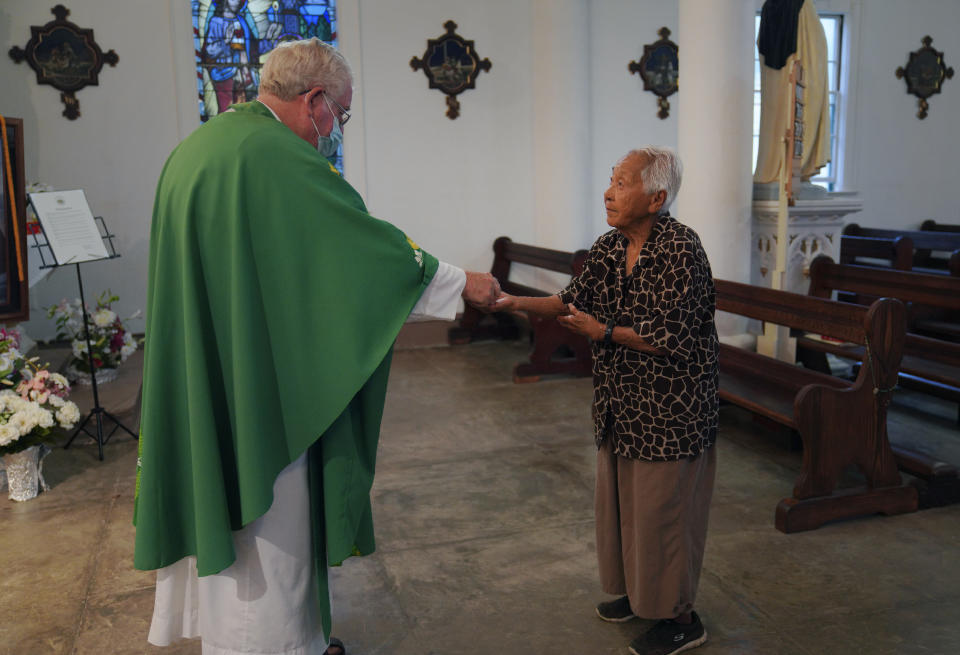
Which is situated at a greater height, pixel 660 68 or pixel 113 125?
pixel 660 68

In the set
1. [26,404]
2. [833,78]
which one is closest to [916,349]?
[26,404]

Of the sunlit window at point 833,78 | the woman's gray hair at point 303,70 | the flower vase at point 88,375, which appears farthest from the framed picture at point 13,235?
the sunlit window at point 833,78

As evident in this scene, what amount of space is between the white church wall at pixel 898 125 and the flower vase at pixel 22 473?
28.7 ft

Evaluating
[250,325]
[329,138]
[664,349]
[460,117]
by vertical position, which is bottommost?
[664,349]

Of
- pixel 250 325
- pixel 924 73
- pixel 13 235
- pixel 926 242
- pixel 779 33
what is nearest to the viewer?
pixel 250 325

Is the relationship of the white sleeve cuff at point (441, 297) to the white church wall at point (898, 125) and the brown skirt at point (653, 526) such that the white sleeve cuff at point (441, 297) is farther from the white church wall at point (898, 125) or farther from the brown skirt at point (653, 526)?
the white church wall at point (898, 125)

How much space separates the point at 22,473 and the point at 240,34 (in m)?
4.93

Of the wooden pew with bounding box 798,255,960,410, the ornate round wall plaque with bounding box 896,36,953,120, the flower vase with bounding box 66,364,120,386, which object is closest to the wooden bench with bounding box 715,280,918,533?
the wooden pew with bounding box 798,255,960,410

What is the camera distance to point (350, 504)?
224 cm

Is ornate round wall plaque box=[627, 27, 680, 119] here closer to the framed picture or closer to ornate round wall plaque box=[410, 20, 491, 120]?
ornate round wall plaque box=[410, 20, 491, 120]

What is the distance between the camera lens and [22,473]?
4.33 metres

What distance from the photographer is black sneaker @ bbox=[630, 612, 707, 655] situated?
2766 mm

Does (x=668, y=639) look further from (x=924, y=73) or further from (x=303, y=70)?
(x=924, y=73)

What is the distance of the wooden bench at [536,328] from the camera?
265 inches
